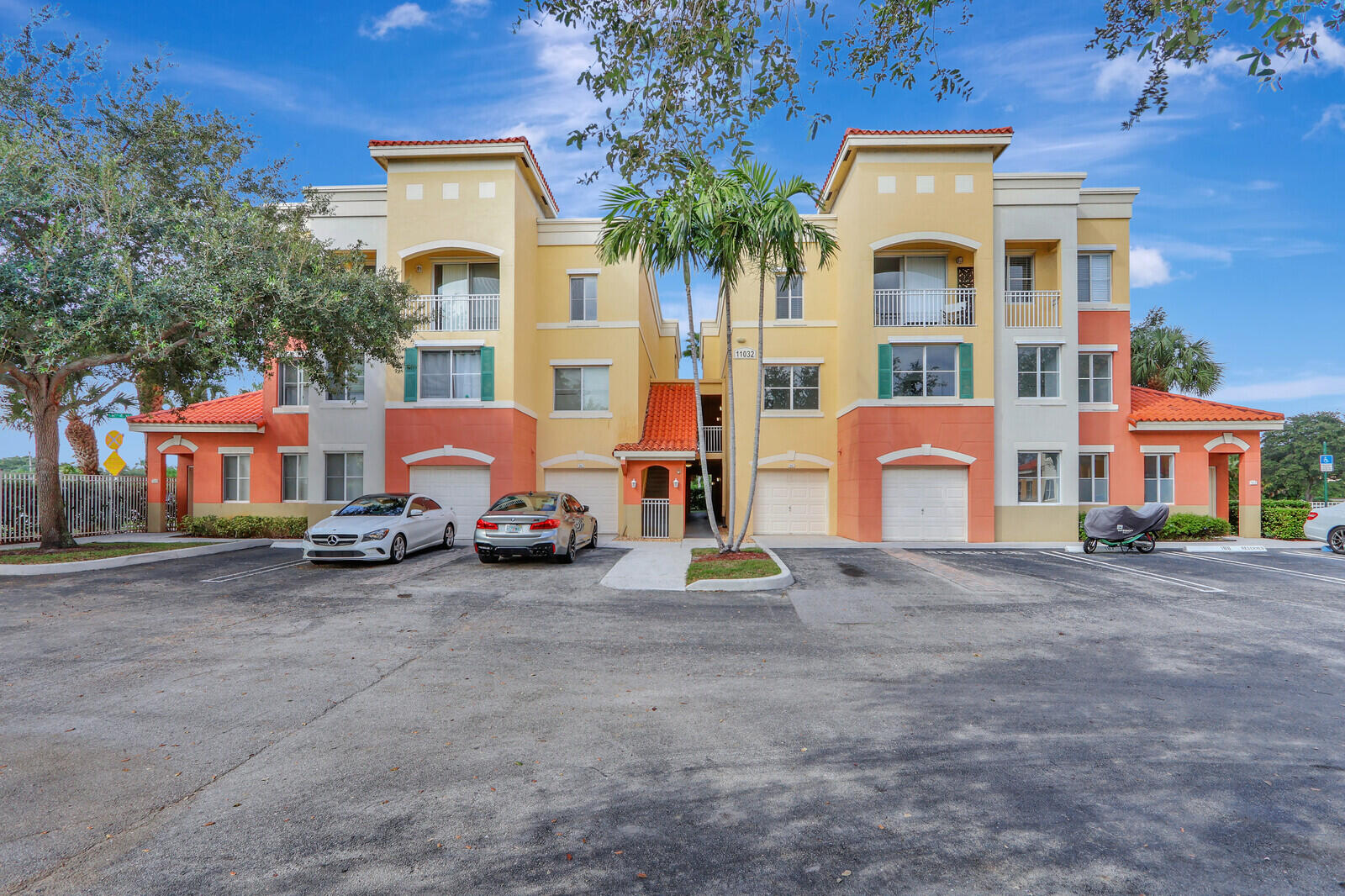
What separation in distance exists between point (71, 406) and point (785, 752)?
17.1m

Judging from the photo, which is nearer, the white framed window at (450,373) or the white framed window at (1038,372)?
the white framed window at (1038,372)

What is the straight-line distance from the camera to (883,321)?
19.8m

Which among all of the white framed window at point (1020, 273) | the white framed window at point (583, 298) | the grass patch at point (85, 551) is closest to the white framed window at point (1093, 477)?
the white framed window at point (1020, 273)

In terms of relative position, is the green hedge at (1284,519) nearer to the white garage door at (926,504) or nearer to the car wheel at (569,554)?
the white garage door at (926,504)

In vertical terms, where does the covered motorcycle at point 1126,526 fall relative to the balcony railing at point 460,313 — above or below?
below

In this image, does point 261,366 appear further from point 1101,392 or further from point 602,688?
point 1101,392

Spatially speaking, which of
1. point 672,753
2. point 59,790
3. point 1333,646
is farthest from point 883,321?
point 59,790

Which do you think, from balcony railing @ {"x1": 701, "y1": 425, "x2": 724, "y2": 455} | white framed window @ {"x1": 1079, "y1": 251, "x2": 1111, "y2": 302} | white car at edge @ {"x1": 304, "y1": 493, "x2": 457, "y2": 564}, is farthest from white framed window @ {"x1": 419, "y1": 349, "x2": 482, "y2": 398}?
white framed window @ {"x1": 1079, "y1": 251, "x2": 1111, "y2": 302}

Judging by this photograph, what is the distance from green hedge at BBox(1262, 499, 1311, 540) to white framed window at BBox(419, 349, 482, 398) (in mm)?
23954

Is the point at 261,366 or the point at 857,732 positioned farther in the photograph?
the point at 261,366

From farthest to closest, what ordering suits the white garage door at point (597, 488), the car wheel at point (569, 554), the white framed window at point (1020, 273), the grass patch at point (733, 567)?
the white garage door at point (597, 488), the white framed window at point (1020, 273), the car wheel at point (569, 554), the grass patch at point (733, 567)

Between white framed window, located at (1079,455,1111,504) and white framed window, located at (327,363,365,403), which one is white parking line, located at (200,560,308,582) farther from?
white framed window, located at (1079,455,1111,504)

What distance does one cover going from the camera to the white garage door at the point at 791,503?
21.0m

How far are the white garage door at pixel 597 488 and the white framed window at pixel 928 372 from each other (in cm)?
895
